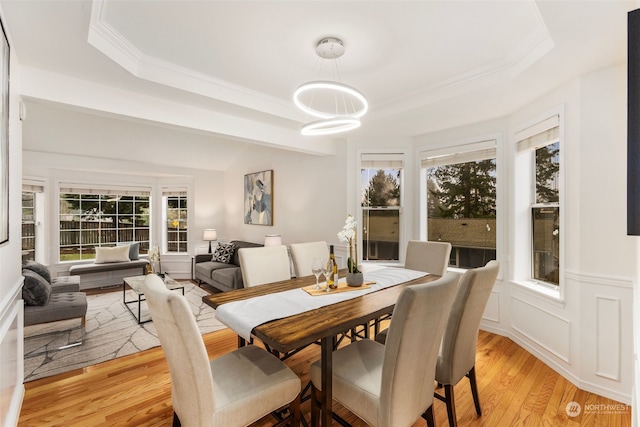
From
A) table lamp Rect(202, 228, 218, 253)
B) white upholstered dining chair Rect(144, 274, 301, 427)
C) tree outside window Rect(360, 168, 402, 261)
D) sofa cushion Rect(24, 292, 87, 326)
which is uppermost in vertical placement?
tree outside window Rect(360, 168, 402, 261)

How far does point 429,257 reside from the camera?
300 centimetres

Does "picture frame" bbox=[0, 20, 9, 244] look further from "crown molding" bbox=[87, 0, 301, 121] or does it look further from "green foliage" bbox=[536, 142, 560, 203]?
"green foliage" bbox=[536, 142, 560, 203]

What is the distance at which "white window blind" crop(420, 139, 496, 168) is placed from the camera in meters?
3.43

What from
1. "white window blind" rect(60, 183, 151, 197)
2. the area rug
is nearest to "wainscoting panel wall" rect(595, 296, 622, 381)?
the area rug

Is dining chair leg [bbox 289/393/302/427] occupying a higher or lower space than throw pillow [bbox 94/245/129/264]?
lower

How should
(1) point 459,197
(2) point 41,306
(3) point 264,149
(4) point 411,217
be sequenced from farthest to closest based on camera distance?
(3) point 264,149 → (4) point 411,217 → (1) point 459,197 → (2) point 41,306

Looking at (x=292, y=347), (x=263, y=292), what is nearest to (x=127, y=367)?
(x=263, y=292)

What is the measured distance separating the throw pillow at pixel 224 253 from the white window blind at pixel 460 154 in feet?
12.0

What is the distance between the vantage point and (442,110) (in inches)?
122

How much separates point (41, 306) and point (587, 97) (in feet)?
17.5

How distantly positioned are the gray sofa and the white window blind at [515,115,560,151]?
13.1ft

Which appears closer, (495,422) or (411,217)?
(495,422)

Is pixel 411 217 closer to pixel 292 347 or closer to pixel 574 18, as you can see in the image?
pixel 574 18
